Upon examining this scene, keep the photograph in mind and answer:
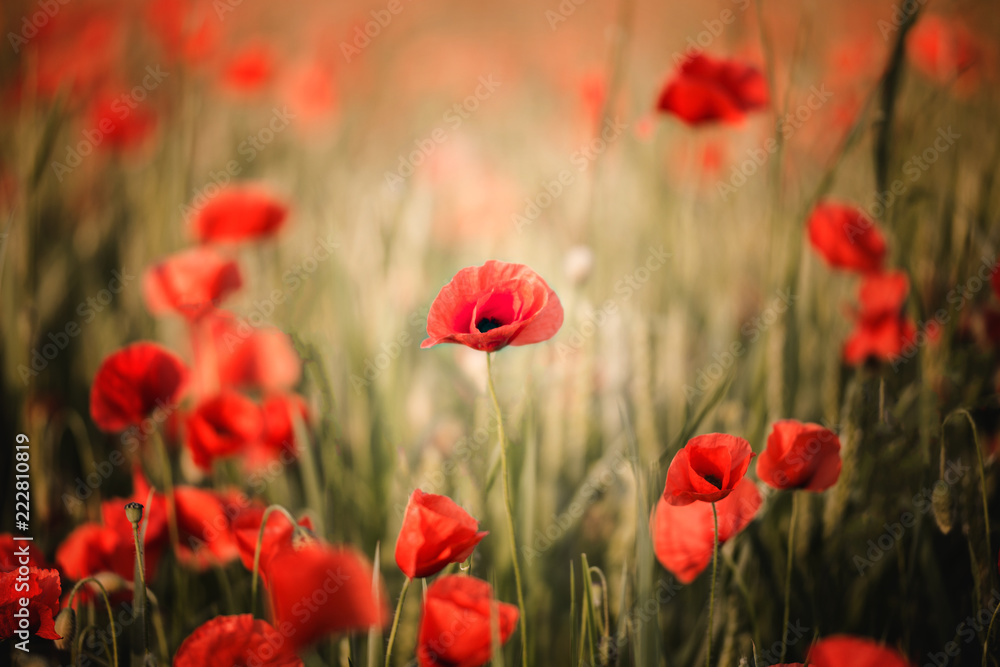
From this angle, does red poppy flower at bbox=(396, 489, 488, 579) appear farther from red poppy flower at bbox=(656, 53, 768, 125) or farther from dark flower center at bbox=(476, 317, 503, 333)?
red poppy flower at bbox=(656, 53, 768, 125)

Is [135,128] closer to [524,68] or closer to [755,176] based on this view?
[524,68]

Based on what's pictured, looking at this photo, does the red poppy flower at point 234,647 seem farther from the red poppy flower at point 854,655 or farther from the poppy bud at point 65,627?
the red poppy flower at point 854,655

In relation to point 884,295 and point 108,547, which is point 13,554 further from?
point 884,295

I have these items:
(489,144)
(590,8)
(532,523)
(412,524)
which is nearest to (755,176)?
(590,8)

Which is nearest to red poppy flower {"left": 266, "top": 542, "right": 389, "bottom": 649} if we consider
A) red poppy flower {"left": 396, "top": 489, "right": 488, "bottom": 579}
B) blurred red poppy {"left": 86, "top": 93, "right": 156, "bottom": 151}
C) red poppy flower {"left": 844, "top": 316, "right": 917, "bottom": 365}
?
red poppy flower {"left": 396, "top": 489, "right": 488, "bottom": 579}

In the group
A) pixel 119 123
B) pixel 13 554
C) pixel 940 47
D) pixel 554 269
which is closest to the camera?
pixel 13 554

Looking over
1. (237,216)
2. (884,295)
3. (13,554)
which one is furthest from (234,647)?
(884,295)

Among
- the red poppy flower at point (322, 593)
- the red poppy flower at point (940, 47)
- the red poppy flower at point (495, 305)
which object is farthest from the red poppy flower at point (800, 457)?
the red poppy flower at point (940, 47)
